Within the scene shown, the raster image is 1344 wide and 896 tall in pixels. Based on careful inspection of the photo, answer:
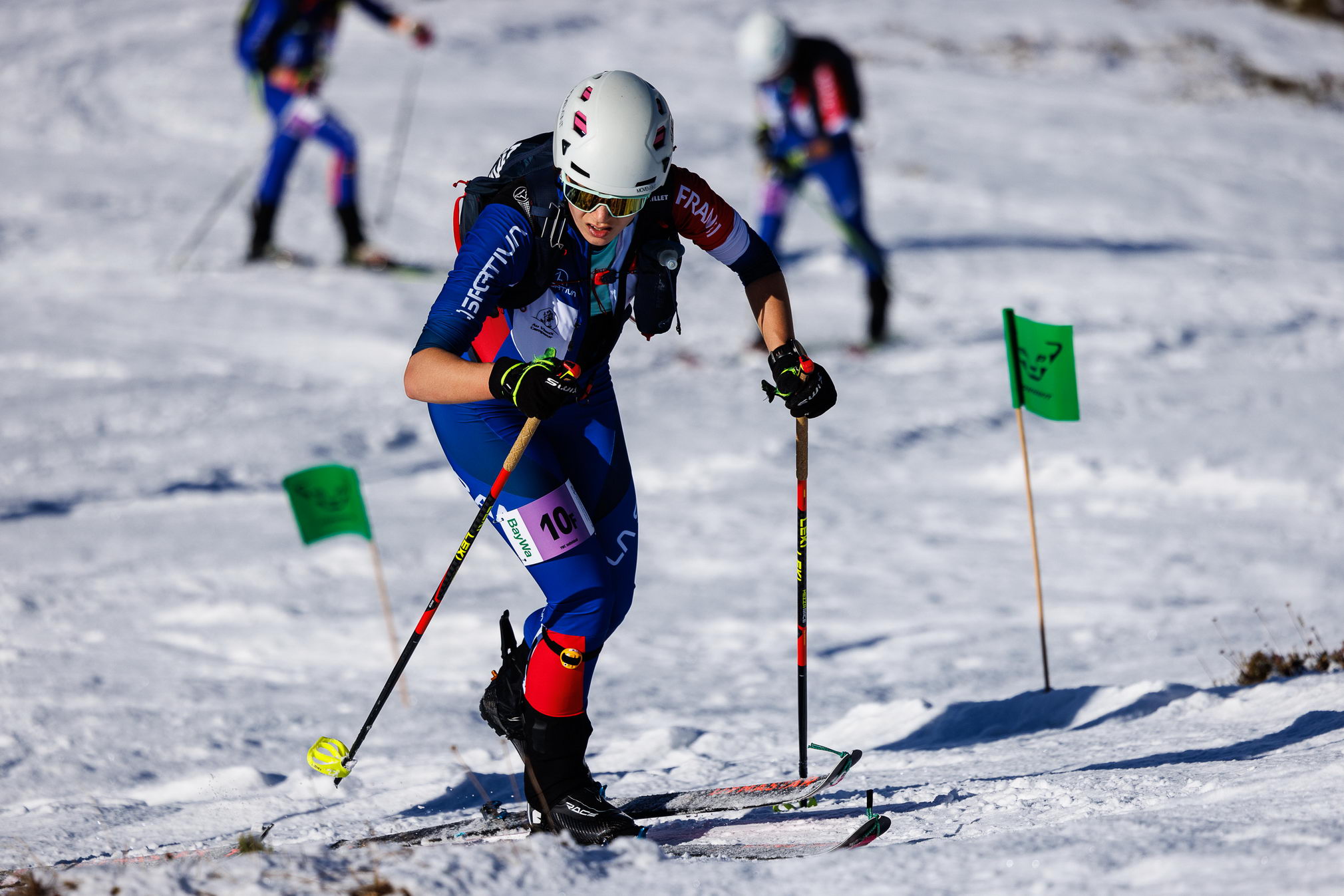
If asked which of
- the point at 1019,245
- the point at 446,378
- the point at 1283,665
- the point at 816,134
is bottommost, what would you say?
the point at 1019,245

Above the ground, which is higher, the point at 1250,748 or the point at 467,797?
the point at 1250,748

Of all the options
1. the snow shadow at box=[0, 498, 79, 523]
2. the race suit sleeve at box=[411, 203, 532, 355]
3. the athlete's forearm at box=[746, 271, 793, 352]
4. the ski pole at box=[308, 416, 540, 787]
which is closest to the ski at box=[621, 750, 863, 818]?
the ski pole at box=[308, 416, 540, 787]

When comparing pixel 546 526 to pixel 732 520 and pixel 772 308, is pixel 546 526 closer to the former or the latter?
pixel 772 308

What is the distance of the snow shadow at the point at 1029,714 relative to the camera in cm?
506

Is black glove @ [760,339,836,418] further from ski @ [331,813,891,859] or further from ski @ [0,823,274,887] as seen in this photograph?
ski @ [0,823,274,887]

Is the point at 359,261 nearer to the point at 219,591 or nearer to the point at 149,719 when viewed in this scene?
the point at 219,591

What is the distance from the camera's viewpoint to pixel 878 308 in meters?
10.9

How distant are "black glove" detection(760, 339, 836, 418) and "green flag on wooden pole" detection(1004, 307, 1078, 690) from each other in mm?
1671

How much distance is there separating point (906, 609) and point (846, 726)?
173 cm

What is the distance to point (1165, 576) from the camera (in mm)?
7199

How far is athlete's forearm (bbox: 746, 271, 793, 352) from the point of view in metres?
4.26

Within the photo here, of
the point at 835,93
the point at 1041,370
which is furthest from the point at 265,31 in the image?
the point at 1041,370

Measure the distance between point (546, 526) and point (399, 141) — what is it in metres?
12.3

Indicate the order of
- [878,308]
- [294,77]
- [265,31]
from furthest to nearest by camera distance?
1. [294,77]
2. [265,31]
3. [878,308]
